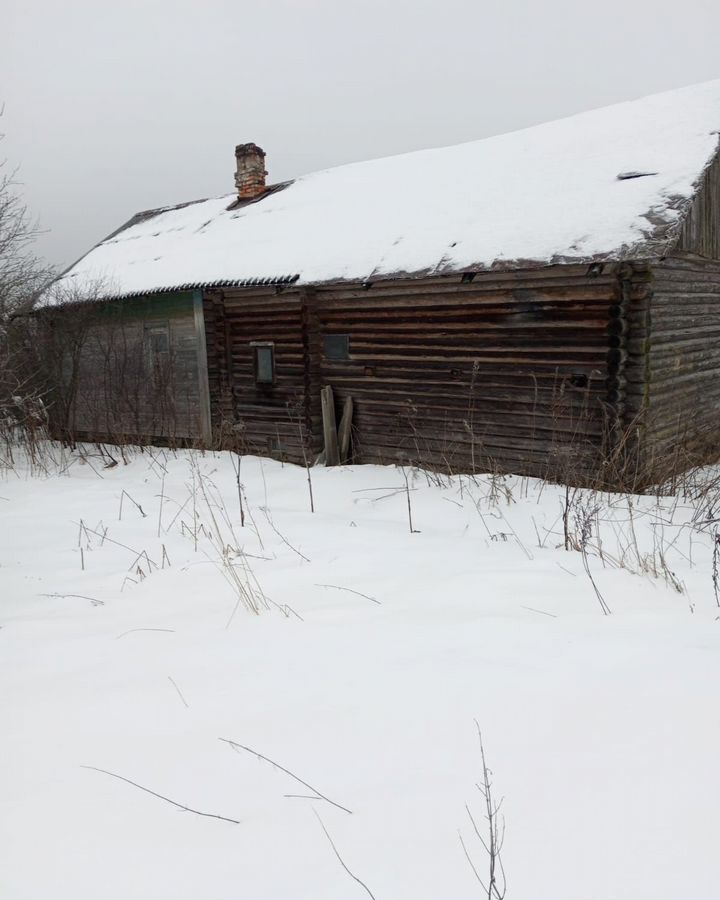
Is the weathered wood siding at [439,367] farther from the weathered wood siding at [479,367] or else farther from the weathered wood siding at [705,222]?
the weathered wood siding at [705,222]

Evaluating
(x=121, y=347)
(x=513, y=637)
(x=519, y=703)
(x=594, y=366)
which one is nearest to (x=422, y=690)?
(x=519, y=703)

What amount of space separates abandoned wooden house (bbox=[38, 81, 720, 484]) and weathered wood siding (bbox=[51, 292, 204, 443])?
0.17 feet

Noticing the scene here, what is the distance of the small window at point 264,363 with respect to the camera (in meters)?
10.6

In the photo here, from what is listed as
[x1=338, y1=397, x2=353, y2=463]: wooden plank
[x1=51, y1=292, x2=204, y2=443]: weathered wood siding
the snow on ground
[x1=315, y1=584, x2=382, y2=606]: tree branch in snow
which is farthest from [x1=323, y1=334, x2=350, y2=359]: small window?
[x1=315, y1=584, x2=382, y2=606]: tree branch in snow

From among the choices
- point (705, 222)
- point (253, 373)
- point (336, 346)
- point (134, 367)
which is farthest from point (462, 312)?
point (134, 367)

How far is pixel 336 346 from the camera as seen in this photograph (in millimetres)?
9844

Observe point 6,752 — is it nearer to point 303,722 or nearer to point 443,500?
point 303,722

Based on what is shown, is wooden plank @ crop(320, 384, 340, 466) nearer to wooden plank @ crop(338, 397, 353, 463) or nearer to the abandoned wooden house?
wooden plank @ crop(338, 397, 353, 463)

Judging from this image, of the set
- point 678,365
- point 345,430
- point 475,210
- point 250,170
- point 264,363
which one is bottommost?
point 345,430

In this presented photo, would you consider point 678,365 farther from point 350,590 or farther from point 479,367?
point 350,590

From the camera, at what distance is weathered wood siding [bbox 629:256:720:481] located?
23.3ft

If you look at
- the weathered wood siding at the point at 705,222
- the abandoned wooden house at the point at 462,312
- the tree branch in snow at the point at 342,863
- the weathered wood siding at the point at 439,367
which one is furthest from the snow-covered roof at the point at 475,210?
the tree branch in snow at the point at 342,863

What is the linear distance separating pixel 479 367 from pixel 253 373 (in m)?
4.06

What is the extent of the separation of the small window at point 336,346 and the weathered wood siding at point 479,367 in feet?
0.29
